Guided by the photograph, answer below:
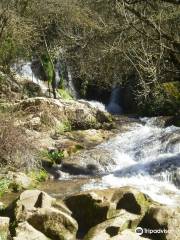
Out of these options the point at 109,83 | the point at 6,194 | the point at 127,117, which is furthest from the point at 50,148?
the point at 109,83

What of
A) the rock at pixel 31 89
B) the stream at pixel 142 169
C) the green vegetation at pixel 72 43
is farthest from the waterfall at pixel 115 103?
the stream at pixel 142 169

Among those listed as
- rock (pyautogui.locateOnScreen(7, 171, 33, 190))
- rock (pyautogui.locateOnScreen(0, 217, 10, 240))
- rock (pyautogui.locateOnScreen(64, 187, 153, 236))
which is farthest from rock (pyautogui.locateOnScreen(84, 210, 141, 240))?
rock (pyautogui.locateOnScreen(7, 171, 33, 190))

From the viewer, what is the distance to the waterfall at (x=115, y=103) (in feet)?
87.2

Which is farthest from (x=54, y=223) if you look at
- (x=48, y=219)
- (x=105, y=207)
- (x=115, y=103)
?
(x=115, y=103)

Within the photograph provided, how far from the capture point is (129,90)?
85.8 feet

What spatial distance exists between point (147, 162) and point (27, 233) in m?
7.70

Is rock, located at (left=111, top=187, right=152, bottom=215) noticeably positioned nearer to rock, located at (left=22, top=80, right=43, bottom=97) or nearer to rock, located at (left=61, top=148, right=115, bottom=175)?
rock, located at (left=61, top=148, right=115, bottom=175)

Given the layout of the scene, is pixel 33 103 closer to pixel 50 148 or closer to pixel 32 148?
pixel 50 148

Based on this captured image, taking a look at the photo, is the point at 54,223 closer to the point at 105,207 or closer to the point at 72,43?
the point at 105,207

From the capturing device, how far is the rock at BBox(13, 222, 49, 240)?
28.2ft

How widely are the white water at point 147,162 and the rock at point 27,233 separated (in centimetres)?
410

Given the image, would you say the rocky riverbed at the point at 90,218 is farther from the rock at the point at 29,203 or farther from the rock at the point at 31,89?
the rock at the point at 31,89

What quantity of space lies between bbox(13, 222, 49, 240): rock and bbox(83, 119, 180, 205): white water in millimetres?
4096

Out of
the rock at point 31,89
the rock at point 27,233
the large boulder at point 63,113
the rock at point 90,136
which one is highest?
the rock at point 31,89
